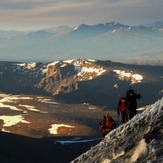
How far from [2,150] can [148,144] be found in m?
151

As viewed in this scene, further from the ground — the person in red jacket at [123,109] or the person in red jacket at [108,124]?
the person in red jacket at [123,109]

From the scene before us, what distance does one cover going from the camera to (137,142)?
16172 mm

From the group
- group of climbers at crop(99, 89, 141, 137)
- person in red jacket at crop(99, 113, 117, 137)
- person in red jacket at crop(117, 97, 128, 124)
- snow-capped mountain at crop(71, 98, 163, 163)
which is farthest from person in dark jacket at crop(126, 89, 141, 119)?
→ snow-capped mountain at crop(71, 98, 163, 163)

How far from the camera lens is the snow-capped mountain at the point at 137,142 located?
587 inches

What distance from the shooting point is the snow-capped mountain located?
1490 centimetres

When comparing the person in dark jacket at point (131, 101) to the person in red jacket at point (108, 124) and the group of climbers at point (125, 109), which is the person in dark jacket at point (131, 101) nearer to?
the group of climbers at point (125, 109)

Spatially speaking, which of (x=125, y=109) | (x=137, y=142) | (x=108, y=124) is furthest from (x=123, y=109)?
(x=137, y=142)

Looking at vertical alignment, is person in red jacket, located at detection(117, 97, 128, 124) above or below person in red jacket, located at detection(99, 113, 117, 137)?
above

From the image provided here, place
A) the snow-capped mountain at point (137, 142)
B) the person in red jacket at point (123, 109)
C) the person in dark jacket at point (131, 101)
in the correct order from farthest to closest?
1. the person in red jacket at point (123, 109)
2. the person in dark jacket at point (131, 101)
3. the snow-capped mountain at point (137, 142)

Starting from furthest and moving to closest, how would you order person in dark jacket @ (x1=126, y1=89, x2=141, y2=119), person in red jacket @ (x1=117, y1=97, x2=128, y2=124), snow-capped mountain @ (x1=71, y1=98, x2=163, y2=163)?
Result: 1. person in red jacket @ (x1=117, y1=97, x2=128, y2=124)
2. person in dark jacket @ (x1=126, y1=89, x2=141, y2=119)
3. snow-capped mountain @ (x1=71, y1=98, x2=163, y2=163)

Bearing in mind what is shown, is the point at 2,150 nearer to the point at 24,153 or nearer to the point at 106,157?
the point at 24,153

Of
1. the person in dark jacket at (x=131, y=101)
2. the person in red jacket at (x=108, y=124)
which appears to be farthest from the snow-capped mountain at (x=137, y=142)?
the person in dark jacket at (x=131, y=101)

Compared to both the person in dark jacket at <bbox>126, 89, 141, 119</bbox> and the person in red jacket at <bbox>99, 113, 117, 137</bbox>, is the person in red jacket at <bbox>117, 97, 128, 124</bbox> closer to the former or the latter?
the person in dark jacket at <bbox>126, 89, 141, 119</bbox>

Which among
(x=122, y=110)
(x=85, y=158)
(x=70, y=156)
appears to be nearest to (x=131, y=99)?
(x=122, y=110)
